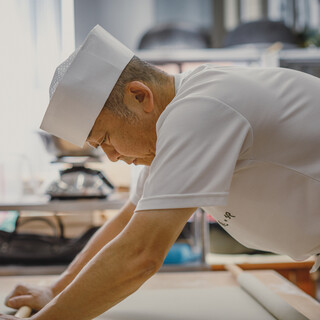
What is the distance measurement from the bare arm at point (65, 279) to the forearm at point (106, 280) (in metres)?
0.40

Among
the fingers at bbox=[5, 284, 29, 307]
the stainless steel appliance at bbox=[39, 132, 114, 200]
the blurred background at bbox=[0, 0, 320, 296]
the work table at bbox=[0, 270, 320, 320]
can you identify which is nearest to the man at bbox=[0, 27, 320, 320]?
the work table at bbox=[0, 270, 320, 320]

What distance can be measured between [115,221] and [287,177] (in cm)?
60

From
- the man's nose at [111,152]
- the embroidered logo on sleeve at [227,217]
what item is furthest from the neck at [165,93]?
the embroidered logo on sleeve at [227,217]

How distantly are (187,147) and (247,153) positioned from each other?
129 millimetres

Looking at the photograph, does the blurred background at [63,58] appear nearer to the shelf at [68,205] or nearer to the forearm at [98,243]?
the shelf at [68,205]

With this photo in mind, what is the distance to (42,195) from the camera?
227cm

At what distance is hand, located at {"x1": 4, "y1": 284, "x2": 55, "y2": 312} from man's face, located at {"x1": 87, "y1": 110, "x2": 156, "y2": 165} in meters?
0.45

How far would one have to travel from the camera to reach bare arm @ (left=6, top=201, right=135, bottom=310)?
122 centimetres

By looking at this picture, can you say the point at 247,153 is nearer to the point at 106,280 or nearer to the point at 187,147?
the point at 187,147

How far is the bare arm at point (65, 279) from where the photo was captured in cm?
122

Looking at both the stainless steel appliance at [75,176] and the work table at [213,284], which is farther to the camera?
the stainless steel appliance at [75,176]

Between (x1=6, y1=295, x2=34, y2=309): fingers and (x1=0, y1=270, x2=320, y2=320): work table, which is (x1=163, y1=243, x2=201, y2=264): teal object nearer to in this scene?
(x1=0, y1=270, x2=320, y2=320): work table

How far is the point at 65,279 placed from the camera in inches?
51.4

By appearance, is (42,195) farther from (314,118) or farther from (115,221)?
(314,118)
